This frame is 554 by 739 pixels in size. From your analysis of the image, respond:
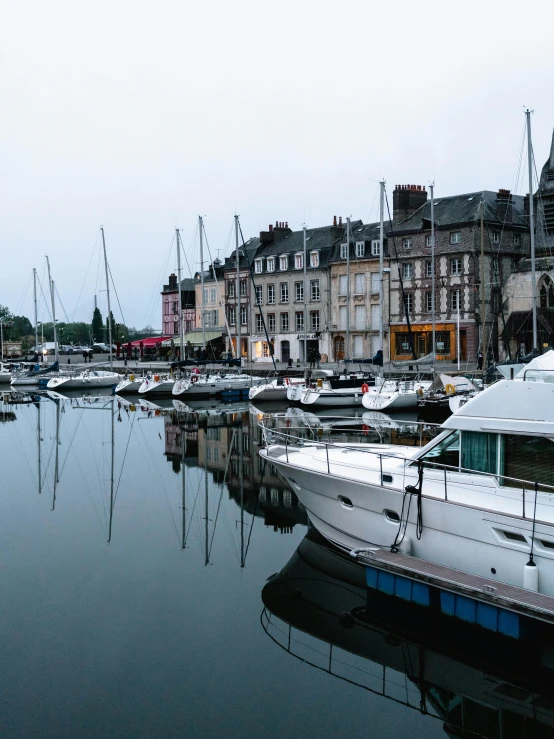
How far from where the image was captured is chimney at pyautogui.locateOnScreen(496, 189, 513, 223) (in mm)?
54197

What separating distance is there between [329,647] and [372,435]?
17615 millimetres

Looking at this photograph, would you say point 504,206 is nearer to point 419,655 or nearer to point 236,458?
point 236,458

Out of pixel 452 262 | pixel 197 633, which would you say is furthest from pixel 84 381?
pixel 197 633

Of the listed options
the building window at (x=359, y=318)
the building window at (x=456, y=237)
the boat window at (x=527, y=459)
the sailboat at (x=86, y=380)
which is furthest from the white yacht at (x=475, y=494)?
the building window at (x=359, y=318)

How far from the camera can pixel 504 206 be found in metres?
54.5

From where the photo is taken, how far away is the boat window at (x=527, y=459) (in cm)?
1140

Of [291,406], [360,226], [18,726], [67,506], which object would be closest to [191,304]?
[360,226]

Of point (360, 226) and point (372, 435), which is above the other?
point (360, 226)

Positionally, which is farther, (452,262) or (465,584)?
(452,262)

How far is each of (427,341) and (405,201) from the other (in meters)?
11.4

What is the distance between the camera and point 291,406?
41.5m

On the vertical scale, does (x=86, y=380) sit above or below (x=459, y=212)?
below

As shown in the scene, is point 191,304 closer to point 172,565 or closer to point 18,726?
point 172,565

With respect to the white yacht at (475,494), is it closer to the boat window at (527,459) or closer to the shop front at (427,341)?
the boat window at (527,459)
